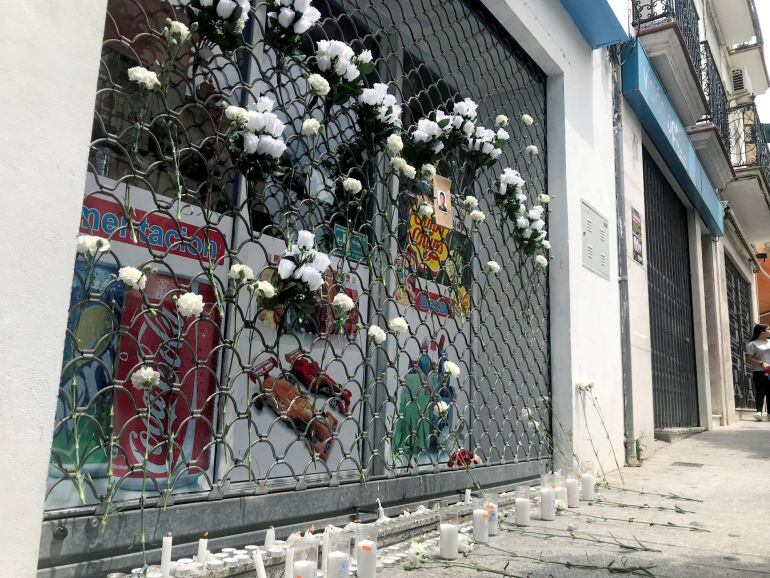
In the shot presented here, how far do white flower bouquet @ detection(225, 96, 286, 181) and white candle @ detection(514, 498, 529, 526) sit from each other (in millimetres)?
2186

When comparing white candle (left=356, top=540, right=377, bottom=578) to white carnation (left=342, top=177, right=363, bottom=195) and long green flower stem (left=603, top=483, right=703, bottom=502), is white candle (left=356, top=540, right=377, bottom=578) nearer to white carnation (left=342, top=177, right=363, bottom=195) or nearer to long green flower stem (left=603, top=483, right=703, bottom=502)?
white carnation (left=342, top=177, right=363, bottom=195)

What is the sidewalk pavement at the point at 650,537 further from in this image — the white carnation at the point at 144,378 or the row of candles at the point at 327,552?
the white carnation at the point at 144,378

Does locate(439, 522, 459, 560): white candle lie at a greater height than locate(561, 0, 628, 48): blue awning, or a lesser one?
lesser

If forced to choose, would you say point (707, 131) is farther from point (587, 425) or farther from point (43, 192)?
point (43, 192)

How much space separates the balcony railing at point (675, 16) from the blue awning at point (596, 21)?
141 centimetres

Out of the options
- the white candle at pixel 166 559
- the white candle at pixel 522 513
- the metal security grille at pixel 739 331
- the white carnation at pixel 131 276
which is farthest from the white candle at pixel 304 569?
the metal security grille at pixel 739 331

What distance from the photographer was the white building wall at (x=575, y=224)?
4.68 meters

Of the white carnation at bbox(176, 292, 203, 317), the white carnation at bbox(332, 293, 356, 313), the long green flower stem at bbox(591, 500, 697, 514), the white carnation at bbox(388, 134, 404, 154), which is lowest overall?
the long green flower stem at bbox(591, 500, 697, 514)

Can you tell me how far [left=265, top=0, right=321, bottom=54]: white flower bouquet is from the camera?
8.25ft

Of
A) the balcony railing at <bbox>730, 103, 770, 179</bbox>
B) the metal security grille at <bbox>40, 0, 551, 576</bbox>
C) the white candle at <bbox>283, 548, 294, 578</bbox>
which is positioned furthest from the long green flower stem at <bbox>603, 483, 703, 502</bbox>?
the balcony railing at <bbox>730, 103, 770, 179</bbox>

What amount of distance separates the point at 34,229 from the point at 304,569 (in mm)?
1280

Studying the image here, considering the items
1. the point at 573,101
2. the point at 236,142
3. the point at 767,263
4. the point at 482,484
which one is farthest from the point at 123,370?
the point at 767,263

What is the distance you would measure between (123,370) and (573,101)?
13.9 feet

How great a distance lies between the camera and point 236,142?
7.75ft
